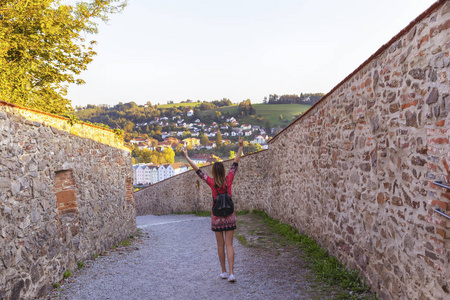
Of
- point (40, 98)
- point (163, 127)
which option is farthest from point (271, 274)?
point (163, 127)

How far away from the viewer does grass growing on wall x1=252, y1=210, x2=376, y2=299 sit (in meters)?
3.79

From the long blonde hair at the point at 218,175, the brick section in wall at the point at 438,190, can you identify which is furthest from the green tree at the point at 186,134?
the brick section in wall at the point at 438,190

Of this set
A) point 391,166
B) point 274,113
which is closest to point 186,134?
point 274,113

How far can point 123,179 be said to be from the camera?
873 cm

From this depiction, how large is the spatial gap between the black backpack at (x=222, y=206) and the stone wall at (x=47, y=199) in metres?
2.47

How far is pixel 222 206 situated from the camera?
4242 millimetres

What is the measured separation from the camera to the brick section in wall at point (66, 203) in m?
5.18

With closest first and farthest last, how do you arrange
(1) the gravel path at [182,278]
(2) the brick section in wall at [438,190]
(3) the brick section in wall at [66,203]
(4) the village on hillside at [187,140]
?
(2) the brick section in wall at [438,190] → (1) the gravel path at [182,278] → (3) the brick section in wall at [66,203] → (4) the village on hillside at [187,140]

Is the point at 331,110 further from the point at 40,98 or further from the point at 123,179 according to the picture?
the point at 40,98

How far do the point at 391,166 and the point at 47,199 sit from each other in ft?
15.0

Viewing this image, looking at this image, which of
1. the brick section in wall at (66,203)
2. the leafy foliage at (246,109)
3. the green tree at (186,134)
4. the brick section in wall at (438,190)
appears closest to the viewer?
the brick section in wall at (438,190)

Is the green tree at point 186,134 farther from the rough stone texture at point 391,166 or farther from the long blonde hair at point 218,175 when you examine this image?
the long blonde hair at point 218,175

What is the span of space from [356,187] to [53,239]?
14.5ft

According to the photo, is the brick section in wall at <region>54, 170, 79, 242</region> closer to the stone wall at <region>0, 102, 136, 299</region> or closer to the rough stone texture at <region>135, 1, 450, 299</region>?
the stone wall at <region>0, 102, 136, 299</region>
